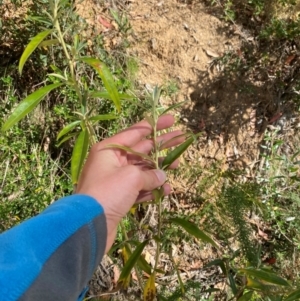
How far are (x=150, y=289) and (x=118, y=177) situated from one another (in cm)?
66

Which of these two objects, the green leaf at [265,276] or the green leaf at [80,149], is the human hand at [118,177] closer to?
the green leaf at [80,149]

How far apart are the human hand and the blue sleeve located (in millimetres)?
74

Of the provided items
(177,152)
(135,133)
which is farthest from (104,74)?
(177,152)

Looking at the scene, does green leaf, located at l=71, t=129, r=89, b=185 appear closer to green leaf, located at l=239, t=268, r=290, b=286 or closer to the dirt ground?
green leaf, located at l=239, t=268, r=290, b=286

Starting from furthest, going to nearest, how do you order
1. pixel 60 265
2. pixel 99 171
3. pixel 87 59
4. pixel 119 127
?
pixel 119 127 → pixel 87 59 → pixel 99 171 → pixel 60 265

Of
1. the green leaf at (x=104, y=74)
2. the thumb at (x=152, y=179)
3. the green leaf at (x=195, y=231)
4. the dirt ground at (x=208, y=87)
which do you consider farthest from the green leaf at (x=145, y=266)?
the dirt ground at (x=208, y=87)

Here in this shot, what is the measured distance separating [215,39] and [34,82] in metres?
1.44

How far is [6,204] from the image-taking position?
2.73m

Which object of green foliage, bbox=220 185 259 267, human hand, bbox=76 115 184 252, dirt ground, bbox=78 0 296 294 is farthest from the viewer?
dirt ground, bbox=78 0 296 294

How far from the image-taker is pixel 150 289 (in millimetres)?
1899

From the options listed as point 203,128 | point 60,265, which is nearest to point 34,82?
point 203,128

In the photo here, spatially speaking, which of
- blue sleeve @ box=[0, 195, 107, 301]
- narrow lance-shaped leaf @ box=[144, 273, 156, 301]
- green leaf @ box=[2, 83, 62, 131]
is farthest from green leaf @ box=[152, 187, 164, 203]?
green leaf @ box=[2, 83, 62, 131]

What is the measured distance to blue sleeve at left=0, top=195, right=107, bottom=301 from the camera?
1.15 m

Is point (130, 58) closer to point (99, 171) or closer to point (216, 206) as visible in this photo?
point (216, 206)
